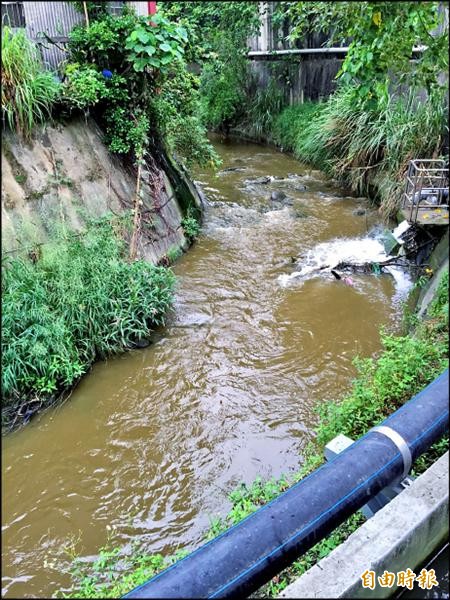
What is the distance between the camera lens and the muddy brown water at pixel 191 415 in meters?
3.39

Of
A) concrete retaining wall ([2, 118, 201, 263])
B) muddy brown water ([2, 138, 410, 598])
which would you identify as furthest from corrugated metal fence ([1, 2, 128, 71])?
muddy brown water ([2, 138, 410, 598])

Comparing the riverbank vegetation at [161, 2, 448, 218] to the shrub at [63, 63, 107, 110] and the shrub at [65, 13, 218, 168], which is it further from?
the shrub at [63, 63, 107, 110]

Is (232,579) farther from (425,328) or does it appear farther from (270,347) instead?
(270,347)

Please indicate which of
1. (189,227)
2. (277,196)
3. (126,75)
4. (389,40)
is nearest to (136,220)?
(189,227)

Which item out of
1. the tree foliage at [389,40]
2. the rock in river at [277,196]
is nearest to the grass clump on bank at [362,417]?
the tree foliage at [389,40]

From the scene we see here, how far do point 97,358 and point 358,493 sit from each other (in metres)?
3.29

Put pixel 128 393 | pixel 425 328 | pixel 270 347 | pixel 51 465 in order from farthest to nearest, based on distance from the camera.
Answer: pixel 270 347
pixel 128 393
pixel 51 465
pixel 425 328

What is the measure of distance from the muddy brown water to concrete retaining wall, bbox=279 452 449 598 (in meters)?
1.20

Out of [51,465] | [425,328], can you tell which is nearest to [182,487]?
[51,465]

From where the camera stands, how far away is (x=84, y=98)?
5.67 metres

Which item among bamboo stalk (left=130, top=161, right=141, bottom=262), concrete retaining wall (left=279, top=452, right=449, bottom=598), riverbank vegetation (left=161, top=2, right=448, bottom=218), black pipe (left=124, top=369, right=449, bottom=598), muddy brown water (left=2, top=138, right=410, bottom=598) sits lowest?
muddy brown water (left=2, top=138, right=410, bottom=598)

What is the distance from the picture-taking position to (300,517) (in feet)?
6.92

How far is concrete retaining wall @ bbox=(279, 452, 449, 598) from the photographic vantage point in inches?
83.0

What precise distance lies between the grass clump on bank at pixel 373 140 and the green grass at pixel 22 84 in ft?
13.1
